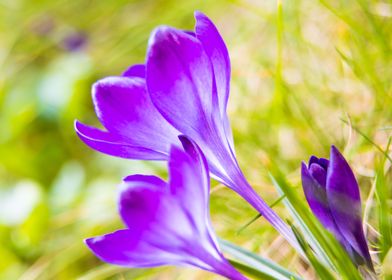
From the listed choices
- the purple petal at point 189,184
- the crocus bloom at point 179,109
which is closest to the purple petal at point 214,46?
the crocus bloom at point 179,109

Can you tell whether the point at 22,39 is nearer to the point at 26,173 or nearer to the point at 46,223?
the point at 26,173

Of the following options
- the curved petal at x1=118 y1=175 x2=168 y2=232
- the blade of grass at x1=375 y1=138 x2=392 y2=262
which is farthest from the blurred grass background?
the curved petal at x1=118 y1=175 x2=168 y2=232

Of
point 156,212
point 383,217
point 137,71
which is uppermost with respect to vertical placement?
point 137,71

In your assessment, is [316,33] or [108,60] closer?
[316,33]

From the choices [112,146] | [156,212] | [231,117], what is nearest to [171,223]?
[156,212]

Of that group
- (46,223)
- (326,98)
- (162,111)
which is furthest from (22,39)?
(162,111)

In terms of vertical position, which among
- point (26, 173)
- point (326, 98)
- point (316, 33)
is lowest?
point (326, 98)

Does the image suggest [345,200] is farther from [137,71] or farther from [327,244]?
[137,71]
